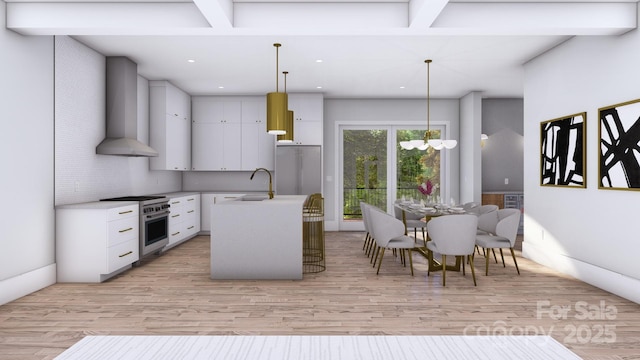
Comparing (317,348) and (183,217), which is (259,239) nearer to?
(317,348)

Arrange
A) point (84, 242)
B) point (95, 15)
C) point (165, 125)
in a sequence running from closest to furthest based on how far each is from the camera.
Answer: point (95, 15) → point (84, 242) → point (165, 125)

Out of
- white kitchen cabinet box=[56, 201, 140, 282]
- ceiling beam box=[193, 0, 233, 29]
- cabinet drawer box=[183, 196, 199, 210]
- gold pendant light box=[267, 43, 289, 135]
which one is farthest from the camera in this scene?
cabinet drawer box=[183, 196, 199, 210]

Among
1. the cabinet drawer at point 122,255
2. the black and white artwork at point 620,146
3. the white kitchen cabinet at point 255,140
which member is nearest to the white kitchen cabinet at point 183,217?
the cabinet drawer at point 122,255

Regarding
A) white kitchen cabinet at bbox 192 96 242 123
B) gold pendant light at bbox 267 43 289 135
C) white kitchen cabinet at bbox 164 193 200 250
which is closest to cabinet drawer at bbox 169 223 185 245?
white kitchen cabinet at bbox 164 193 200 250

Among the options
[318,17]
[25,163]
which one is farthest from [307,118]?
[25,163]

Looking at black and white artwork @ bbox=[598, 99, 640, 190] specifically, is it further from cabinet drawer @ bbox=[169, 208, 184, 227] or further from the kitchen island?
cabinet drawer @ bbox=[169, 208, 184, 227]

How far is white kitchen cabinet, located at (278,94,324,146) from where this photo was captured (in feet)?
25.1

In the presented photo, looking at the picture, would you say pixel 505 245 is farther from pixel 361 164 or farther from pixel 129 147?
pixel 129 147

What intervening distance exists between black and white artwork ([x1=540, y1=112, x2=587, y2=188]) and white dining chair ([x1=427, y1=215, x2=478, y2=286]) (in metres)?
1.43

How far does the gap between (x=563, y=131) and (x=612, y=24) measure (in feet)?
4.42

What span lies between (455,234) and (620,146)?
1.82 meters

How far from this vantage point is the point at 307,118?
7641 millimetres

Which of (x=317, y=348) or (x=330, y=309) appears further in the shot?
(x=330, y=309)

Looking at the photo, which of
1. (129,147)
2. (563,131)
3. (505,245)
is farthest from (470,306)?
(129,147)
